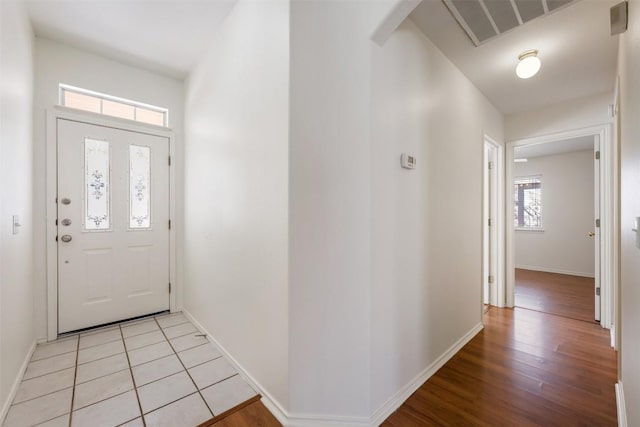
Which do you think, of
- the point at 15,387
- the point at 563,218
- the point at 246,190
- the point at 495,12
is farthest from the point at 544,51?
the point at 563,218

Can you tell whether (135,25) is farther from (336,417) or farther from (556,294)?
(556,294)

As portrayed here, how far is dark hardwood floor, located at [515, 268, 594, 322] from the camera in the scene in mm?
3313

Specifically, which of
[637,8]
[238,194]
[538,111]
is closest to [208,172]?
[238,194]

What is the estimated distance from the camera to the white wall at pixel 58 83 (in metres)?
2.39

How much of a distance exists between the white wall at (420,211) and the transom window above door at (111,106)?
2.75m

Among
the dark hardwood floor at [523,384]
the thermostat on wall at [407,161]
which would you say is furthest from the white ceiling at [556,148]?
the thermostat on wall at [407,161]

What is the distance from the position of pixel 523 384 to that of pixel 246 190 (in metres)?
2.43

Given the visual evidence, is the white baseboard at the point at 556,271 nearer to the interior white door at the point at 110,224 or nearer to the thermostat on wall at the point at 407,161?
the thermostat on wall at the point at 407,161

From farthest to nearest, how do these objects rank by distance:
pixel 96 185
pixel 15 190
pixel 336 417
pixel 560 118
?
pixel 560 118 < pixel 96 185 < pixel 15 190 < pixel 336 417

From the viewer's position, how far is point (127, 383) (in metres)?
1.80

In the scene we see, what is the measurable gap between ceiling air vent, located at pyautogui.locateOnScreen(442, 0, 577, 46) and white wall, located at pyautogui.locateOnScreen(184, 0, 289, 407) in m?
1.18

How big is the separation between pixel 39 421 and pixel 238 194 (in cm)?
171

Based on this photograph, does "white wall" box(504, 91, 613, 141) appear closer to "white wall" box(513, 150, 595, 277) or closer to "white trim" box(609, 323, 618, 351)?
"white trim" box(609, 323, 618, 351)

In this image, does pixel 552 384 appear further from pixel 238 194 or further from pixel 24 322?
pixel 24 322
